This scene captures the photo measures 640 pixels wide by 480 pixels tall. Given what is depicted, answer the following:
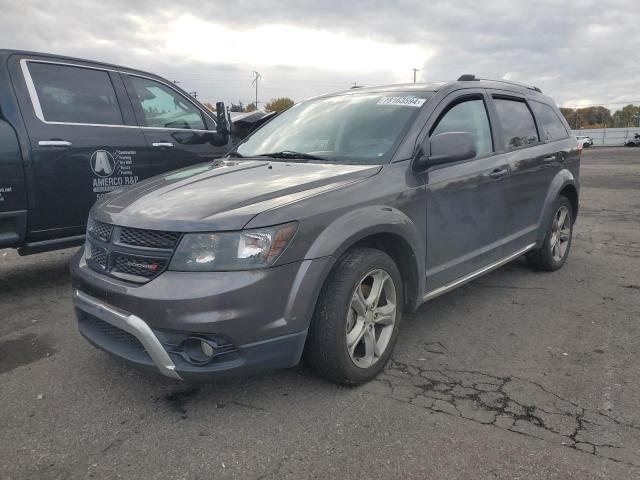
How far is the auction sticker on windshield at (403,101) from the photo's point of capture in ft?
12.2

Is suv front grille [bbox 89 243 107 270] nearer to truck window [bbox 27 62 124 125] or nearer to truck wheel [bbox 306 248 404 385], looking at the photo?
truck wheel [bbox 306 248 404 385]

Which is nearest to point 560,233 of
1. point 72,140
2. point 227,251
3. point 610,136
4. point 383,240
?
point 383,240

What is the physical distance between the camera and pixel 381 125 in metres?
3.67

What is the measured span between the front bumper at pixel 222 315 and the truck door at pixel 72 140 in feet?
7.05

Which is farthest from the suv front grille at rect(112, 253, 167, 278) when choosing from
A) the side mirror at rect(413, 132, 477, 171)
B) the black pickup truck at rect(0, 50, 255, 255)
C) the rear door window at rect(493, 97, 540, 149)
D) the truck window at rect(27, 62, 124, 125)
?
the rear door window at rect(493, 97, 540, 149)

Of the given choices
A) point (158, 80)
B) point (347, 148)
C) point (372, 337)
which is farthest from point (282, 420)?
point (158, 80)

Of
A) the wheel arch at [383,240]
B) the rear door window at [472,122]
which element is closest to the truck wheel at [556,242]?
the rear door window at [472,122]

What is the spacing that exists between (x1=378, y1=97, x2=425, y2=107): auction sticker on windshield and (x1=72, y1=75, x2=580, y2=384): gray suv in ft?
0.04

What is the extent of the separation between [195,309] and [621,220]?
27.3ft

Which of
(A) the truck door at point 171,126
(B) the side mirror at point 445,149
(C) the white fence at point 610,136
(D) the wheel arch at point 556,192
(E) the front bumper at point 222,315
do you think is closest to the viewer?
(E) the front bumper at point 222,315

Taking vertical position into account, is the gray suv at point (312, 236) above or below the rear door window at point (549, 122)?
below

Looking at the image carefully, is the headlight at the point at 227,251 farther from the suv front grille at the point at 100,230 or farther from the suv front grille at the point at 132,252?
the suv front grille at the point at 100,230

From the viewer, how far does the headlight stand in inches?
100

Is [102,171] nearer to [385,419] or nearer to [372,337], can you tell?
[372,337]
